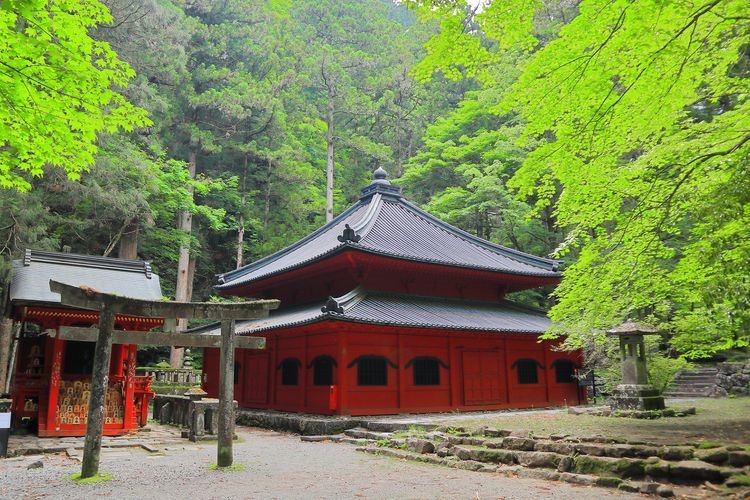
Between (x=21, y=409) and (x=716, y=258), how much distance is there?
15969 millimetres

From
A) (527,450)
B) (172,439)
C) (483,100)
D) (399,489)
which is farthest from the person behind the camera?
(483,100)

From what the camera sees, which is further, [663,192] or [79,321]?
[79,321]

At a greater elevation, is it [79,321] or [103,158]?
[103,158]

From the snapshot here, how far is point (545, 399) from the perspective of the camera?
19.4 m

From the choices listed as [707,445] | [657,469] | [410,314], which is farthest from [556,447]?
[410,314]

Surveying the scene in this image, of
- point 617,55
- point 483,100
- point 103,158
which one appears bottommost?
point 617,55

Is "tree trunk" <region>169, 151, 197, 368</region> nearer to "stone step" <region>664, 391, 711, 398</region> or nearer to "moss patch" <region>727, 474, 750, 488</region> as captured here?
"stone step" <region>664, 391, 711, 398</region>

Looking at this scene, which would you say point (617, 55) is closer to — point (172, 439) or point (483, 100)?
point (172, 439)

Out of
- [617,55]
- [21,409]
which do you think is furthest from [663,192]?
[21,409]

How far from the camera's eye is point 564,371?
20375 mm

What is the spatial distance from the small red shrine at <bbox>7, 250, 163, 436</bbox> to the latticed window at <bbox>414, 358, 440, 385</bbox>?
316 inches

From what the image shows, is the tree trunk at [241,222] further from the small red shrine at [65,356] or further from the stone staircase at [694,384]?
the stone staircase at [694,384]

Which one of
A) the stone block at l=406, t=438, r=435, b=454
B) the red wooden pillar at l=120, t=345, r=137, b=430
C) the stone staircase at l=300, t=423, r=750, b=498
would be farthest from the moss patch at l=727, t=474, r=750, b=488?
the red wooden pillar at l=120, t=345, r=137, b=430

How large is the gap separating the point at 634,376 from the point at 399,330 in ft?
22.0
